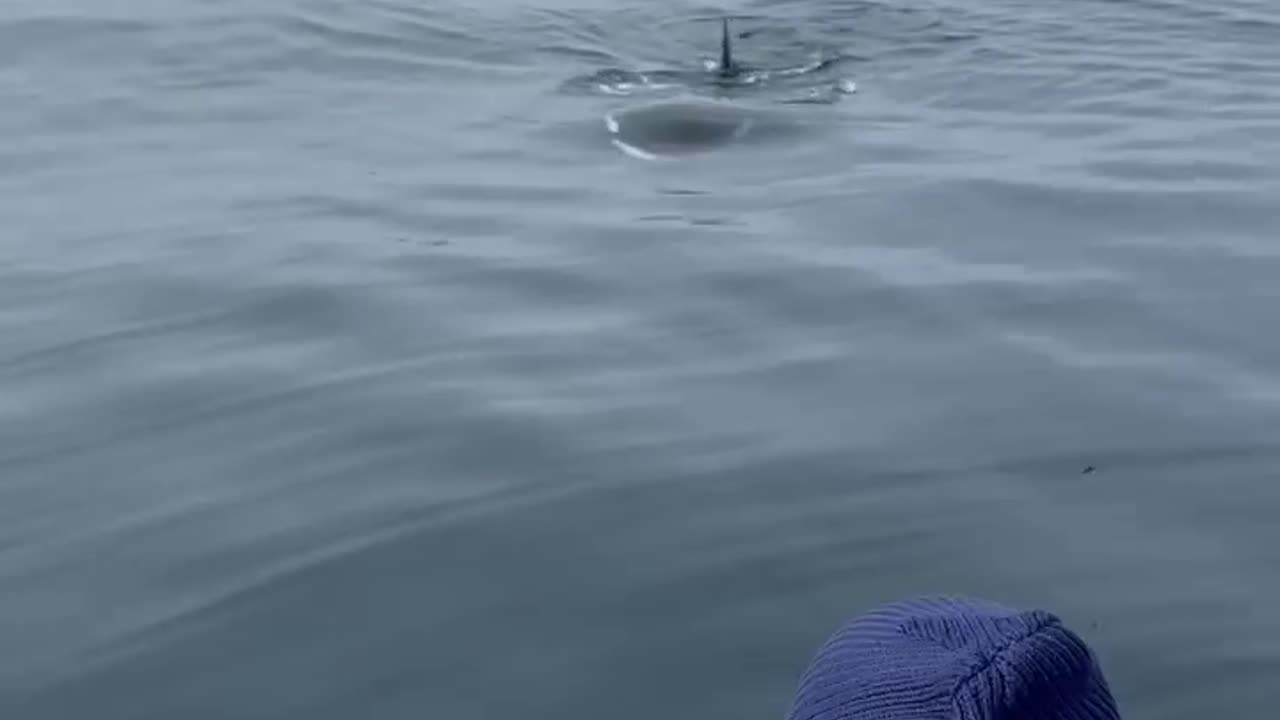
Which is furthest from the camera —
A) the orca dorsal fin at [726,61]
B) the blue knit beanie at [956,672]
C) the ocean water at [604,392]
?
the orca dorsal fin at [726,61]

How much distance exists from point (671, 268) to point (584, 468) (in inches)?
81.1

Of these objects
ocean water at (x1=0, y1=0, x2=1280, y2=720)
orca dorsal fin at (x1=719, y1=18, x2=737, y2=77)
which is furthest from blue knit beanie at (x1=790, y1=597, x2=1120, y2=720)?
orca dorsal fin at (x1=719, y1=18, x2=737, y2=77)

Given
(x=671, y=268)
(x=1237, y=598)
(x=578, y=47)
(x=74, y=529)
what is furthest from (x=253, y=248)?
(x=578, y=47)

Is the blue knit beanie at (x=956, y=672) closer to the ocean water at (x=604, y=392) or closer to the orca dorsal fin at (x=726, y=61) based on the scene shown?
the ocean water at (x=604, y=392)

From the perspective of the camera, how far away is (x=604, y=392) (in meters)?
6.06

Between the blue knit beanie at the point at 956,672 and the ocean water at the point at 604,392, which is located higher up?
the blue knit beanie at the point at 956,672

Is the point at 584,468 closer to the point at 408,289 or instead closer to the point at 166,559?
the point at 166,559

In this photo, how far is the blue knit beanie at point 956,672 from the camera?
2139 mm

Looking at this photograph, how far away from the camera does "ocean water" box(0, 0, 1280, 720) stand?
14.7ft

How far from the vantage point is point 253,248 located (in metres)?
7.57

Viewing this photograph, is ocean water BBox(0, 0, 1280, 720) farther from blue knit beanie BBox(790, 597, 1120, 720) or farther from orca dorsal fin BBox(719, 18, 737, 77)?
blue knit beanie BBox(790, 597, 1120, 720)

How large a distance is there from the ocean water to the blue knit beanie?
1.89 m

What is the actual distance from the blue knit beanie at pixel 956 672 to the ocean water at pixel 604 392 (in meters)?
1.89

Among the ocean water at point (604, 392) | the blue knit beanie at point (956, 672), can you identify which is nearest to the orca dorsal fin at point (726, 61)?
the ocean water at point (604, 392)
